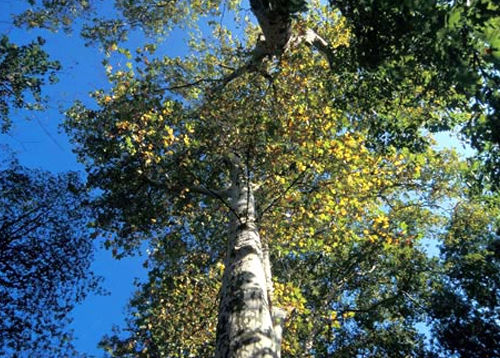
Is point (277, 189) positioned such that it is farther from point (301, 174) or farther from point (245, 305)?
point (245, 305)

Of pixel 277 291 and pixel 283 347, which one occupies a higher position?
pixel 277 291

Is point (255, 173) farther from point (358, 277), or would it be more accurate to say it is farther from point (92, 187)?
point (358, 277)

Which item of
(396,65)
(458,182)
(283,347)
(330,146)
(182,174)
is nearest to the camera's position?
(396,65)

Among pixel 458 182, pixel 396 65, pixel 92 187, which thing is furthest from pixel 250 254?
pixel 458 182

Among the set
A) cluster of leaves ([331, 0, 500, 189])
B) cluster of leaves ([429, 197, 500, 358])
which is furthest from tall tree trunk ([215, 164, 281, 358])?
cluster of leaves ([429, 197, 500, 358])

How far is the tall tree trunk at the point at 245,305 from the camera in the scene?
430 cm

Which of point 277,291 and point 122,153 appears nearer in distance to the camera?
point 277,291

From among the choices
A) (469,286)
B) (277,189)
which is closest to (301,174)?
(277,189)

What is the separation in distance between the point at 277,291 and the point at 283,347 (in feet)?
6.31

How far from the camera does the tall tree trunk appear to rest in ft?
14.1

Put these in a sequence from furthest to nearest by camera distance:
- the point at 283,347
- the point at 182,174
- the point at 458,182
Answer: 1. the point at 458,182
2. the point at 283,347
3. the point at 182,174

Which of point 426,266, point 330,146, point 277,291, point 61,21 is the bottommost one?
point 277,291

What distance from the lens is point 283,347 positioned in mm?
10336

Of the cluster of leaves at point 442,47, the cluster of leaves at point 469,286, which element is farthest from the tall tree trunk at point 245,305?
the cluster of leaves at point 469,286
